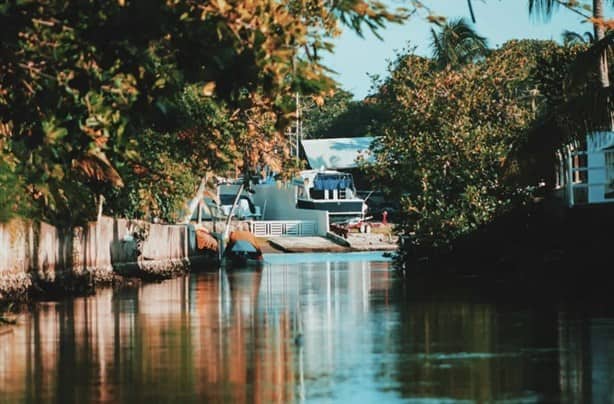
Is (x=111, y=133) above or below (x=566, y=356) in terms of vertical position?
above

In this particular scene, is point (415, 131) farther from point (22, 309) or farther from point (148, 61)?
point (148, 61)

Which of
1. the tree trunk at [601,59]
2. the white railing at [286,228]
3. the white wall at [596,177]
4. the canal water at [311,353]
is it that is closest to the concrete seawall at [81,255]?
the canal water at [311,353]

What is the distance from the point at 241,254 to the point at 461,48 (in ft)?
54.3

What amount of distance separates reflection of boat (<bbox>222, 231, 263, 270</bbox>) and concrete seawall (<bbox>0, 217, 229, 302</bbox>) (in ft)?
19.3

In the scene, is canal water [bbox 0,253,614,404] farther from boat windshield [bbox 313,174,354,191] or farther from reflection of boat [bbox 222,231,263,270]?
boat windshield [bbox 313,174,354,191]

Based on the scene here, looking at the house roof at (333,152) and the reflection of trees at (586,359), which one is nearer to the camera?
the reflection of trees at (586,359)

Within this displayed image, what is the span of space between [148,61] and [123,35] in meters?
0.51

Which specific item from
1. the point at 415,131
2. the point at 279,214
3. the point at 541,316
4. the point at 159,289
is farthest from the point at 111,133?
the point at 279,214

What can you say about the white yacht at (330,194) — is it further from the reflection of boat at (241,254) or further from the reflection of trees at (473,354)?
the reflection of trees at (473,354)

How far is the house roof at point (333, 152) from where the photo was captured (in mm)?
102938

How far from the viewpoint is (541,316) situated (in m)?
21.3

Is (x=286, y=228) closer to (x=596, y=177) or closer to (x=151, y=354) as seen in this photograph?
(x=596, y=177)

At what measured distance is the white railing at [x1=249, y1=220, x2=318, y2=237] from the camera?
306 feet

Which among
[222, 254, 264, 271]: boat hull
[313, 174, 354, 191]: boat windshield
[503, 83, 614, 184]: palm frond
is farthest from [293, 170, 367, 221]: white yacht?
[503, 83, 614, 184]: palm frond
